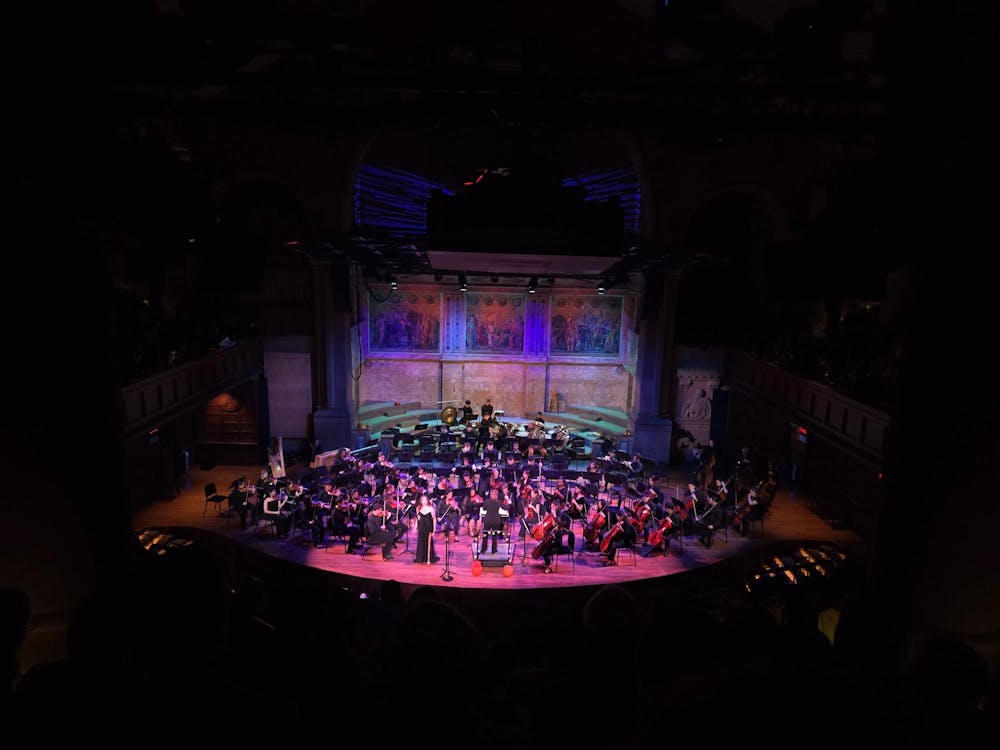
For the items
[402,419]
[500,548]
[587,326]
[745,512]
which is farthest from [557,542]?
[587,326]

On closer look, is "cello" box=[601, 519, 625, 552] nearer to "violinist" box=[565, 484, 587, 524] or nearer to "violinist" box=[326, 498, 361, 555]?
"violinist" box=[565, 484, 587, 524]

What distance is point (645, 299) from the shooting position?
53.8 ft

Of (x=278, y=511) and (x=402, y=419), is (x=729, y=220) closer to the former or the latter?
(x=402, y=419)

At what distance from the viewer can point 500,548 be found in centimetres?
1122

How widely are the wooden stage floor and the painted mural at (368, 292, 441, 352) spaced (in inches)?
328

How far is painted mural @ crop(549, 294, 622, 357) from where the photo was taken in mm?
20141

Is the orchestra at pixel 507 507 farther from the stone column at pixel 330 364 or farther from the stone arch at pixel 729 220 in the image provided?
the stone arch at pixel 729 220

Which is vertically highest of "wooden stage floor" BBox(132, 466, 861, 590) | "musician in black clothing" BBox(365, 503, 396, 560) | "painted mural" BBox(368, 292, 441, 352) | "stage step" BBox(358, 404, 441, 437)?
"painted mural" BBox(368, 292, 441, 352)

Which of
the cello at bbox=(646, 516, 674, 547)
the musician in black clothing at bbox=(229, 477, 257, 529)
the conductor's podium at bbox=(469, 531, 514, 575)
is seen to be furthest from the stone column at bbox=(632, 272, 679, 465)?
the musician in black clothing at bbox=(229, 477, 257, 529)

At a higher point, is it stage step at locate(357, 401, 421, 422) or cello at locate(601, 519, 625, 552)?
stage step at locate(357, 401, 421, 422)

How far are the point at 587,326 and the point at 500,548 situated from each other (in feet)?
35.4

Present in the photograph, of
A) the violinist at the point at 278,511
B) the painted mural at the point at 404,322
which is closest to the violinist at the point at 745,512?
the violinist at the point at 278,511

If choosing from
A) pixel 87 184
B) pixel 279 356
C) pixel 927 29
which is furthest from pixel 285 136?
pixel 927 29

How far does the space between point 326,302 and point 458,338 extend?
5019 millimetres
